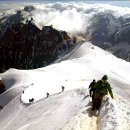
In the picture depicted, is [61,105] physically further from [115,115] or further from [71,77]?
[71,77]

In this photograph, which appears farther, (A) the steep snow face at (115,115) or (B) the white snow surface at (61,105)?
(B) the white snow surface at (61,105)

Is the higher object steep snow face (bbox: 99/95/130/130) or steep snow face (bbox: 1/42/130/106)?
steep snow face (bbox: 99/95/130/130)

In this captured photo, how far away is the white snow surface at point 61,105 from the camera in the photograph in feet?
91.1

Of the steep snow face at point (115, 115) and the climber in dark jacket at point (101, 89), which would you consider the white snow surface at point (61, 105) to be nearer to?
the steep snow face at point (115, 115)

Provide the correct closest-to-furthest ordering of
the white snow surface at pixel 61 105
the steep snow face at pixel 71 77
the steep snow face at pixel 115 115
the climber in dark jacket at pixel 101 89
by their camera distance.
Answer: the steep snow face at pixel 115 115
the white snow surface at pixel 61 105
the climber in dark jacket at pixel 101 89
the steep snow face at pixel 71 77

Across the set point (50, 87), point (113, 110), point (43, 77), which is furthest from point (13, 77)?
point (113, 110)

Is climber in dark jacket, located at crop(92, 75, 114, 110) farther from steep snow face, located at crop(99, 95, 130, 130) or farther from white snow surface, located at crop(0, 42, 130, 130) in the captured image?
steep snow face, located at crop(99, 95, 130, 130)

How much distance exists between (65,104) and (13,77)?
4610 centimetres

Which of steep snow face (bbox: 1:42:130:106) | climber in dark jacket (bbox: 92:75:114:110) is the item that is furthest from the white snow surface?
climber in dark jacket (bbox: 92:75:114:110)

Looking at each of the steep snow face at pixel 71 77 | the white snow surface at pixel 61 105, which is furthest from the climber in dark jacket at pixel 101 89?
the steep snow face at pixel 71 77

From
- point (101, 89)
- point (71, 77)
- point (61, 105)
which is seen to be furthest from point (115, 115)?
point (71, 77)

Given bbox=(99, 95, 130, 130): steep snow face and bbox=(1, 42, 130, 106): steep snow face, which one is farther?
bbox=(1, 42, 130, 106): steep snow face

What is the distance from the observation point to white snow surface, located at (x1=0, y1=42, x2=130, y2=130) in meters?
27.8

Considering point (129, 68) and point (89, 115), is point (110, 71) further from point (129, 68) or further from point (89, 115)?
point (89, 115)
